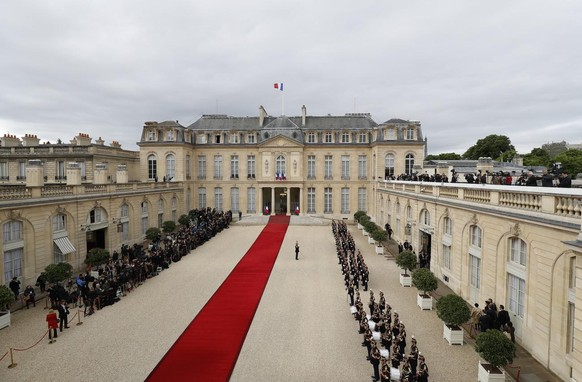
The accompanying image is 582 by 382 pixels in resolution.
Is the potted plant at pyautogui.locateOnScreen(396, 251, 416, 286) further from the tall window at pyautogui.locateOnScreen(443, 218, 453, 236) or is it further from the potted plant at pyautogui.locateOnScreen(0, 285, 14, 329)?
the potted plant at pyautogui.locateOnScreen(0, 285, 14, 329)

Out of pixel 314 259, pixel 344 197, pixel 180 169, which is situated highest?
pixel 180 169

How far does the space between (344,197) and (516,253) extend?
1314 inches

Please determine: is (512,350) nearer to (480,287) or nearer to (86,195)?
(480,287)

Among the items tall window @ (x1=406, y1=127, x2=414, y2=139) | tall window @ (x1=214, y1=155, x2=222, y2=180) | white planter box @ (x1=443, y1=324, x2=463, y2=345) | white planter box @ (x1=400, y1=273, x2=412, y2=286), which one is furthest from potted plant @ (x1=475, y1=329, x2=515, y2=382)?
tall window @ (x1=214, y1=155, x2=222, y2=180)

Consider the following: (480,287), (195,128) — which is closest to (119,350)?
(480,287)

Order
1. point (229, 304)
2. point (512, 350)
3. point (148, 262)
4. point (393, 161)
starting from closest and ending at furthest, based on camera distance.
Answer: point (512, 350), point (229, 304), point (148, 262), point (393, 161)

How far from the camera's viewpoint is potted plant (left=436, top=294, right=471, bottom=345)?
38.1 ft

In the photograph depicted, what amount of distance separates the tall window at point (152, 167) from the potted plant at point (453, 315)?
3913 centimetres

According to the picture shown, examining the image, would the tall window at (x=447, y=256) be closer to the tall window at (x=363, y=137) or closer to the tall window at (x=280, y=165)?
the tall window at (x=363, y=137)

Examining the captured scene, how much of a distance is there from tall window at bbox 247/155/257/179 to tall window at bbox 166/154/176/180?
9021mm

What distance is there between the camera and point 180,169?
142 ft

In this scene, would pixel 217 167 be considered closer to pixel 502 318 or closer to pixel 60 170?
pixel 60 170

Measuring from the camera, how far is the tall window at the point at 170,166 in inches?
1720

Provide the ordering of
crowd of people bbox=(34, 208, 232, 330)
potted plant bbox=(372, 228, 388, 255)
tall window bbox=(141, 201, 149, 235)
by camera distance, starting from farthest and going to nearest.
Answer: tall window bbox=(141, 201, 149, 235)
potted plant bbox=(372, 228, 388, 255)
crowd of people bbox=(34, 208, 232, 330)
